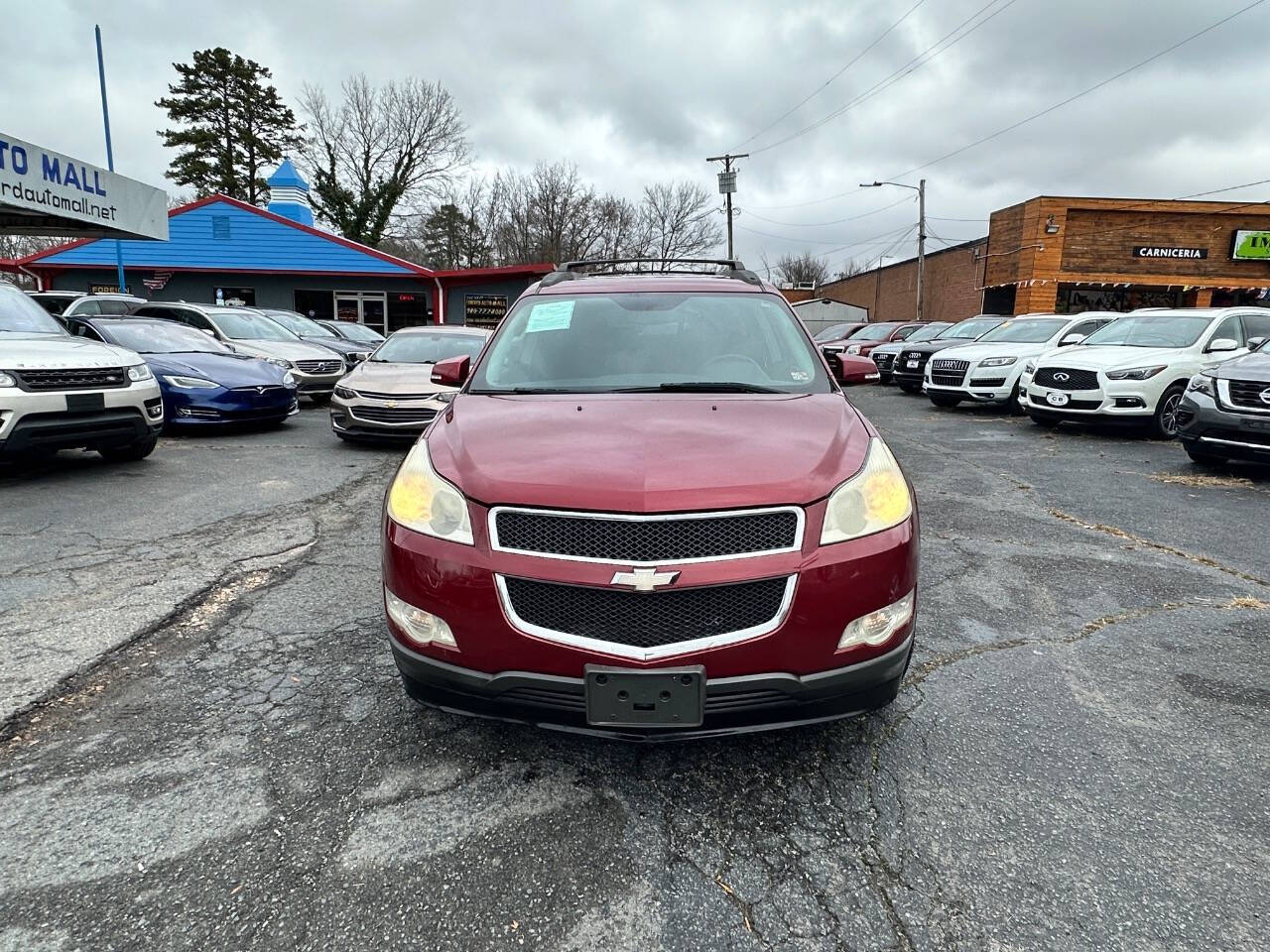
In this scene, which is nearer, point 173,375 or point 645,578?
point 645,578

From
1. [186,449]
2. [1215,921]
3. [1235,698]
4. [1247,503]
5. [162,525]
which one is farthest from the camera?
[186,449]

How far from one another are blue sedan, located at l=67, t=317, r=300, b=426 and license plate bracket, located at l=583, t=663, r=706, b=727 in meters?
8.34

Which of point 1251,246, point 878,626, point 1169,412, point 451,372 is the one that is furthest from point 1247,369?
point 1251,246

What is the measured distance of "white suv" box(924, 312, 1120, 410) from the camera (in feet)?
39.4

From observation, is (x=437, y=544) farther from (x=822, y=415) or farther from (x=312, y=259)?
(x=312, y=259)

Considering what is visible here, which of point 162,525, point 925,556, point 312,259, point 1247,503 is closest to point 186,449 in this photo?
point 162,525

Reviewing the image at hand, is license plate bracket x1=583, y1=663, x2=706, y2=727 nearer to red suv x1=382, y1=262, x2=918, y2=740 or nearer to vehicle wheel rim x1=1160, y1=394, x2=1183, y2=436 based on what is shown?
red suv x1=382, y1=262, x2=918, y2=740

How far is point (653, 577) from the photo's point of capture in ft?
6.51

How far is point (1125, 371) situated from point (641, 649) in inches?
388

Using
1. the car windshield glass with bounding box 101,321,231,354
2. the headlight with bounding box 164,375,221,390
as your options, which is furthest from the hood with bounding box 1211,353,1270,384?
the car windshield glass with bounding box 101,321,231,354

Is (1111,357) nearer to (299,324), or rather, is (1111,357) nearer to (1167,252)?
(299,324)

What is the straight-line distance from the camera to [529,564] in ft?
6.71

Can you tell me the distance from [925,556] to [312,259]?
25.0 m

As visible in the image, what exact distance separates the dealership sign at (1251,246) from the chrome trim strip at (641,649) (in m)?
37.7
